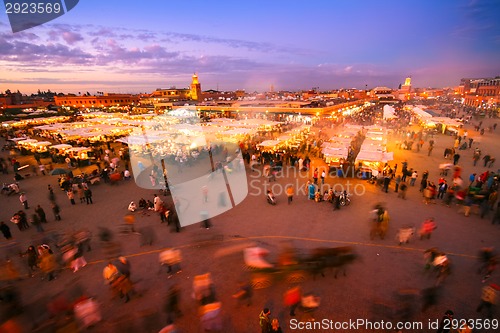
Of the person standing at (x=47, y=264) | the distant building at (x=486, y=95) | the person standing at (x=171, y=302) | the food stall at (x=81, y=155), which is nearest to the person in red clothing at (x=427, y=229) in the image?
the person standing at (x=171, y=302)

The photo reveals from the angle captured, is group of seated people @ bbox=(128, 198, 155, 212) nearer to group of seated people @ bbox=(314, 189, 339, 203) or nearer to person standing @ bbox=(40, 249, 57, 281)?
person standing @ bbox=(40, 249, 57, 281)

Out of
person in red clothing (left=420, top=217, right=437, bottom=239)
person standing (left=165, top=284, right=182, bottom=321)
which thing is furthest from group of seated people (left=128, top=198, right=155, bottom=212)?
person in red clothing (left=420, top=217, right=437, bottom=239)

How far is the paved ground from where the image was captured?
205 inches

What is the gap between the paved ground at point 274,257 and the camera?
5.20 m

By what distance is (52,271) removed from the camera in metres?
6.55

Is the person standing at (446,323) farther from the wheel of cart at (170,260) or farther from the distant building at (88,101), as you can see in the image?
the distant building at (88,101)

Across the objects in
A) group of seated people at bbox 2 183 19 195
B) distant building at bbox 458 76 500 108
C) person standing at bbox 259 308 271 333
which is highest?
distant building at bbox 458 76 500 108

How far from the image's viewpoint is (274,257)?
688cm

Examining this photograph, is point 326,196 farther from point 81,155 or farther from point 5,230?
point 81,155

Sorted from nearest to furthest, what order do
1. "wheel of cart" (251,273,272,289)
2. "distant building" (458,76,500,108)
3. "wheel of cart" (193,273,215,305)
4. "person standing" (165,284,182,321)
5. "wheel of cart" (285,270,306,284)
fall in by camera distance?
"person standing" (165,284,182,321)
"wheel of cart" (193,273,215,305)
"wheel of cart" (251,273,272,289)
"wheel of cart" (285,270,306,284)
"distant building" (458,76,500,108)

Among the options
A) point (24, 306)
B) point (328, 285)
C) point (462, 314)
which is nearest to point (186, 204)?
point (24, 306)

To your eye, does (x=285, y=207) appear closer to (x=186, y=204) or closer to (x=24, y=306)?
(x=186, y=204)

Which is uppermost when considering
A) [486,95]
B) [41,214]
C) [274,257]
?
[486,95]

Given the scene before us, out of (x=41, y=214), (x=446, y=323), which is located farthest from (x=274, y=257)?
(x=41, y=214)
